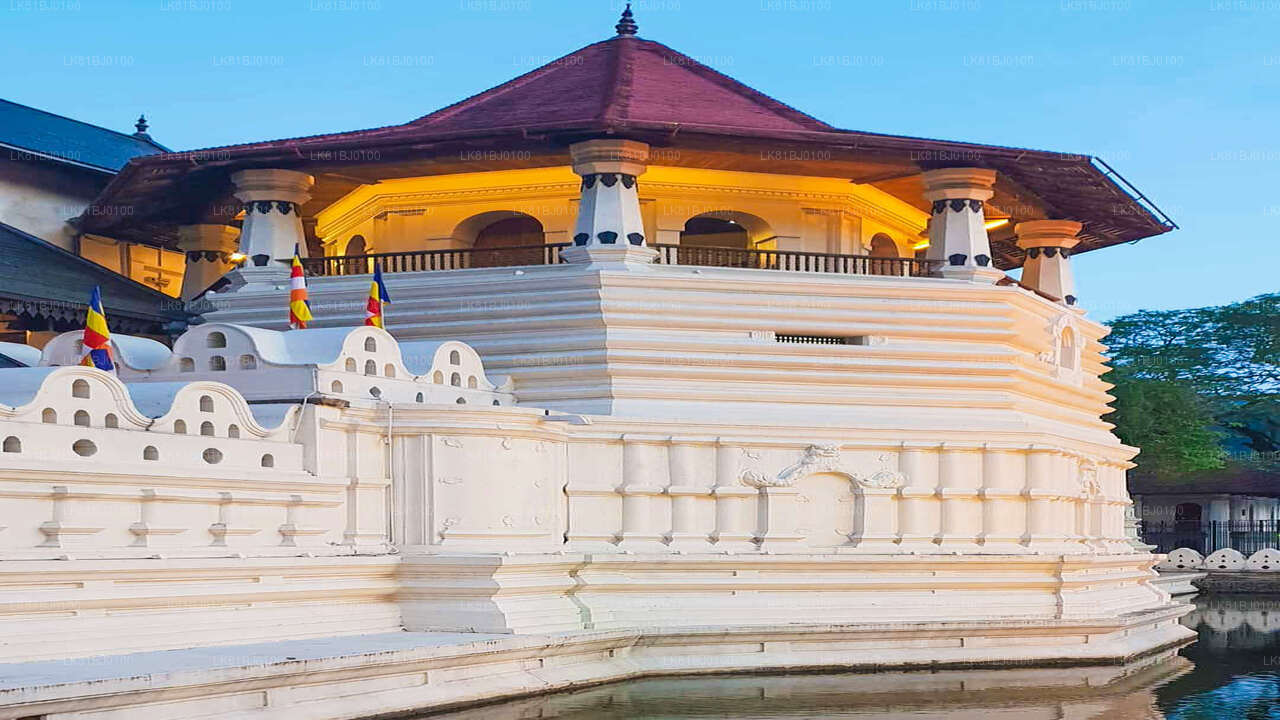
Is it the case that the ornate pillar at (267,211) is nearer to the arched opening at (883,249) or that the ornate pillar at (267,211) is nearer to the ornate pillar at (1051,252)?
the arched opening at (883,249)

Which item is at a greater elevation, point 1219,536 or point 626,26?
point 626,26

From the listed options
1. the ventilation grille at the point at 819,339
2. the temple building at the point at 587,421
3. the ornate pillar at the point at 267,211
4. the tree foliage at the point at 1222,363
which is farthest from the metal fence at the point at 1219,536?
the ornate pillar at the point at 267,211

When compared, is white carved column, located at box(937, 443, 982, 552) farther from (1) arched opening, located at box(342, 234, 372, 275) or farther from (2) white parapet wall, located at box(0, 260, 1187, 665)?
(1) arched opening, located at box(342, 234, 372, 275)

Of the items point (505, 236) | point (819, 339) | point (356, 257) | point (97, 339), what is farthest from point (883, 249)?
point (97, 339)

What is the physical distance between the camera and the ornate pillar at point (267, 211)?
24906 millimetres

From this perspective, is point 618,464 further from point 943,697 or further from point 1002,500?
point 1002,500

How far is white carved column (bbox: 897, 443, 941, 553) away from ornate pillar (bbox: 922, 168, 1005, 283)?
280 centimetres

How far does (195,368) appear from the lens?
2097 cm

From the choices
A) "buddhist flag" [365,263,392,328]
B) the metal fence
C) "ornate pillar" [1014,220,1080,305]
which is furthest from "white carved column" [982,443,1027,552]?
the metal fence

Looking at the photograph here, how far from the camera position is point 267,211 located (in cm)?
2500

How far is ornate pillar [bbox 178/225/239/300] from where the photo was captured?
29266 millimetres

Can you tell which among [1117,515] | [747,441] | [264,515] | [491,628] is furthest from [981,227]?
[264,515]

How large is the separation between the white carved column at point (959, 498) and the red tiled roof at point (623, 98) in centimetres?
511

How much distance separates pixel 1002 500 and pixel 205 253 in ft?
45.8
